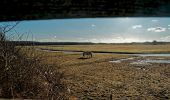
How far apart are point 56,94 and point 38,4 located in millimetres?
10990

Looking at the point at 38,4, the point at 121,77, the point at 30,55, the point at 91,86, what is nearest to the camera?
the point at 38,4

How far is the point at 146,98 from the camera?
2097 cm

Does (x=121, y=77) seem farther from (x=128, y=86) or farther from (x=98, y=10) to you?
(x=98, y=10)

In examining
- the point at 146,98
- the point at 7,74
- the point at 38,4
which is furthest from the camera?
the point at 146,98

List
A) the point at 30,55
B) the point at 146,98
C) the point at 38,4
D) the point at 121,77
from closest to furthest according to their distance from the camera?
the point at 38,4 < the point at 30,55 < the point at 146,98 < the point at 121,77

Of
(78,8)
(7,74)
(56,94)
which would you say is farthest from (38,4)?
(56,94)

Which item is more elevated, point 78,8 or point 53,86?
point 78,8

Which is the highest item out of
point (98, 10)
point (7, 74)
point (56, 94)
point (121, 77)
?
point (98, 10)

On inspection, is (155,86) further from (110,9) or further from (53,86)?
(110,9)

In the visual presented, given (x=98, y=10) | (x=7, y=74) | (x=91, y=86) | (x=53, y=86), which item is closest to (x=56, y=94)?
(x=53, y=86)

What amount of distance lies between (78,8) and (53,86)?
1132 cm

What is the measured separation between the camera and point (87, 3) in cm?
603

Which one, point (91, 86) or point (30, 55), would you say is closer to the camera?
point (30, 55)

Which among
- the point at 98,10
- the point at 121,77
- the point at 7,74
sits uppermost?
the point at 98,10
